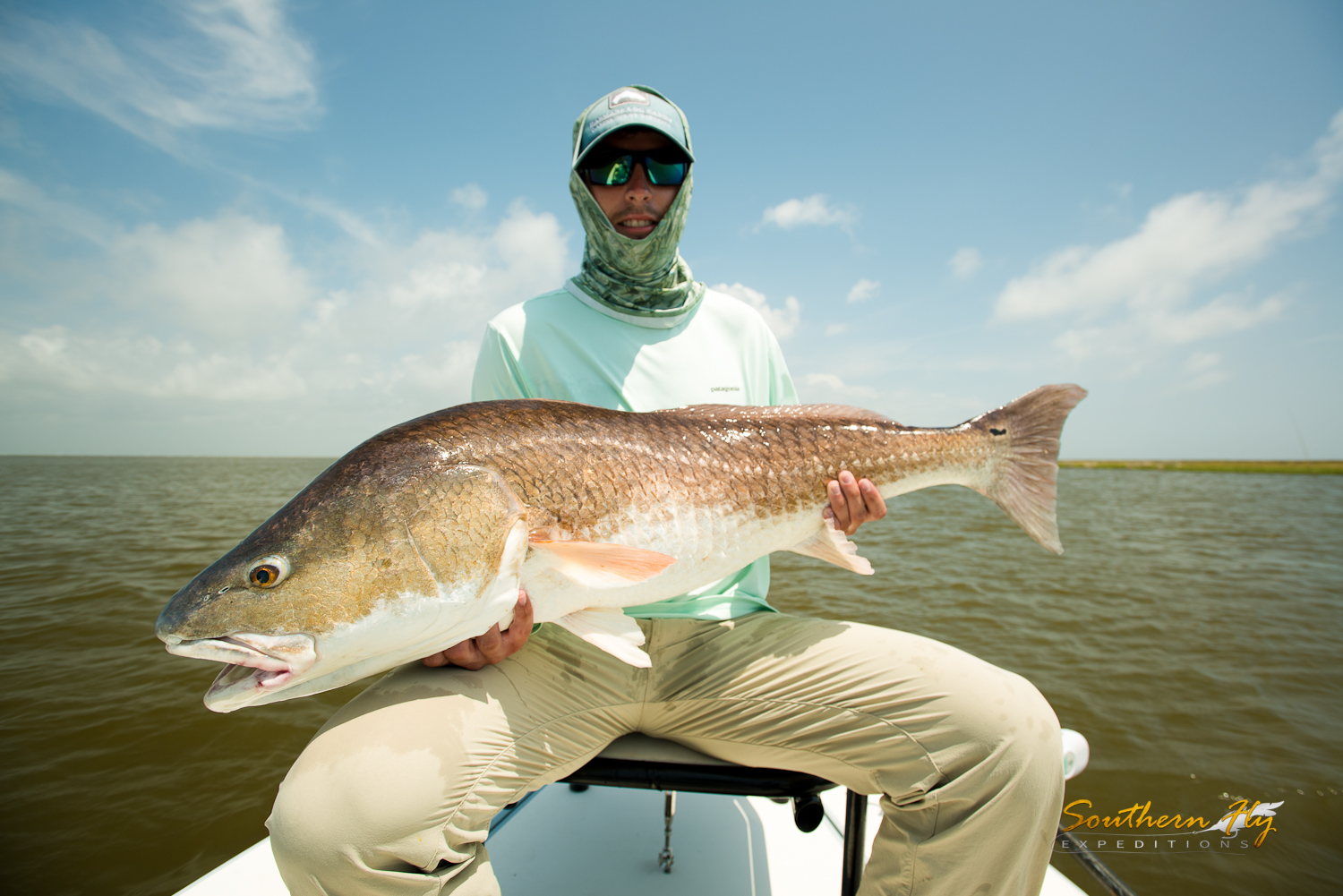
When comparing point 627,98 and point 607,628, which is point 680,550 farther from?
point 627,98

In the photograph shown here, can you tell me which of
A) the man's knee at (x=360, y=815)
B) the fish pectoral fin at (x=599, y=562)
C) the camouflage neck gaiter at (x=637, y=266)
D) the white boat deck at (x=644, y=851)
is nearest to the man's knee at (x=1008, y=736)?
the fish pectoral fin at (x=599, y=562)

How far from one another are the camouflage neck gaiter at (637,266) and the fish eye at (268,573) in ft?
6.26

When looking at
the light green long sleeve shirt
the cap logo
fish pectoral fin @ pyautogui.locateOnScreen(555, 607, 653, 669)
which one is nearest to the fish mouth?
fish pectoral fin @ pyautogui.locateOnScreen(555, 607, 653, 669)

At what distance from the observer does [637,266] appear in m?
3.02

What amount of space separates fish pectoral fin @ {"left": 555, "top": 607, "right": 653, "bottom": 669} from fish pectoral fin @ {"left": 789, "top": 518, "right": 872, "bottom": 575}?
0.81m

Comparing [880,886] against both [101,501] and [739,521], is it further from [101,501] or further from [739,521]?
[101,501]

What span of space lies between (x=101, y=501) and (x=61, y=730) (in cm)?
2973

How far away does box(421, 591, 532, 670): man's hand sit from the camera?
201 cm

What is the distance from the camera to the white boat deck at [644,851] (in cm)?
278

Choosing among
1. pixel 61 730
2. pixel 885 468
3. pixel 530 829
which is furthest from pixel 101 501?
pixel 885 468

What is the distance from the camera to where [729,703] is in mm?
2262

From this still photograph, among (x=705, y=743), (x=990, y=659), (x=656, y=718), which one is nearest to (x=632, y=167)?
(x=656, y=718)

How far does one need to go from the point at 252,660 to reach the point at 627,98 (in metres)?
2.88

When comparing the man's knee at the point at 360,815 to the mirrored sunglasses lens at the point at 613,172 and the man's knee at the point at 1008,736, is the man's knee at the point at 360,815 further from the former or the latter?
the mirrored sunglasses lens at the point at 613,172
